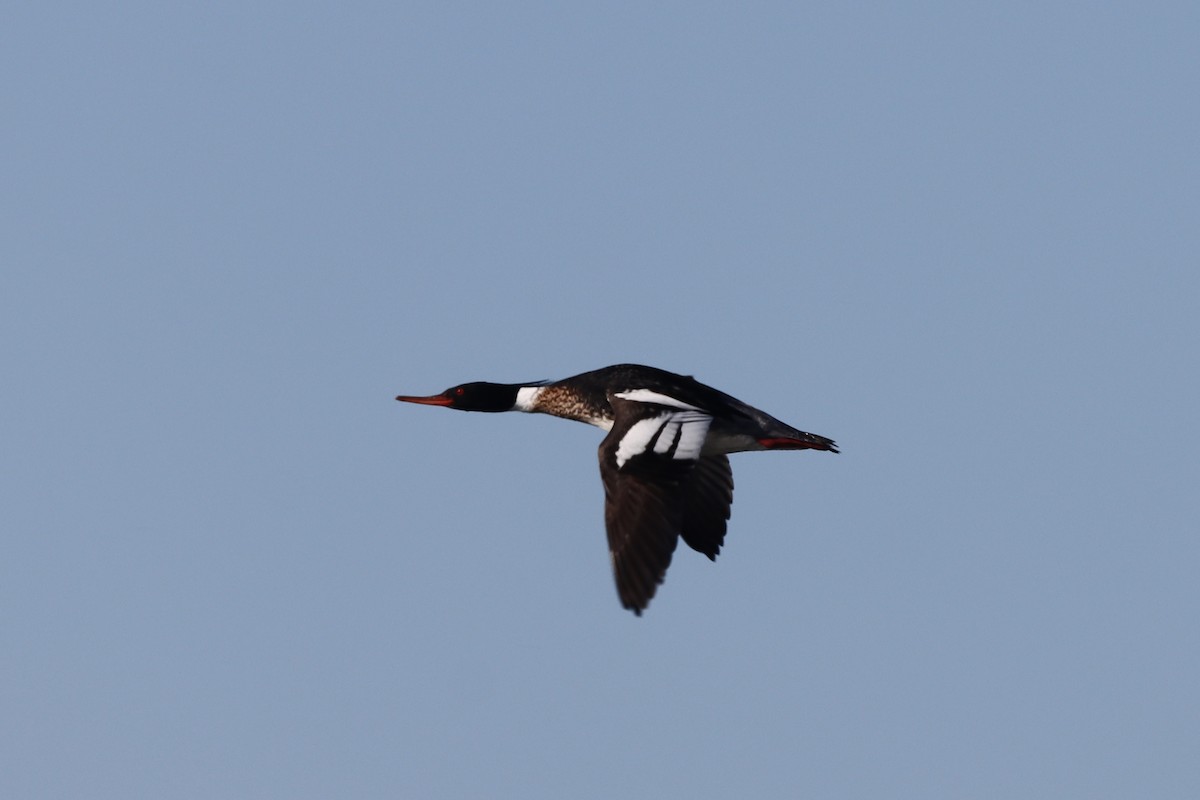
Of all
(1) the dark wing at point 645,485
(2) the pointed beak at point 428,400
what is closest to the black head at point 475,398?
(2) the pointed beak at point 428,400

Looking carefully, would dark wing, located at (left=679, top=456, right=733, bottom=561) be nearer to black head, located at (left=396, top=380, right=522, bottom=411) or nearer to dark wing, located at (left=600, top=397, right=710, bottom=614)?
dark wing, located at (left=600, top=397, right=710, bottom=614)

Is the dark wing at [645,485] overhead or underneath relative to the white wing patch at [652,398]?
underneath

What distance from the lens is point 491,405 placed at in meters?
16.3

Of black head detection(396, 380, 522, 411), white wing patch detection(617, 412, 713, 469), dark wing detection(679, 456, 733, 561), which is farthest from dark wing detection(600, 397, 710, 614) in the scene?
black head detection(396, 380, 522, 411)

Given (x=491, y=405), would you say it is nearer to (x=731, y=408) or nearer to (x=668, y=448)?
(x=731, y=408)

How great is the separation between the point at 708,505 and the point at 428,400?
2852 millimetres

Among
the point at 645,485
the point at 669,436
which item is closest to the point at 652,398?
the point at 669,436

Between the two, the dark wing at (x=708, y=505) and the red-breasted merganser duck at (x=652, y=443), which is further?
the dark wing at (x=708, y=505)

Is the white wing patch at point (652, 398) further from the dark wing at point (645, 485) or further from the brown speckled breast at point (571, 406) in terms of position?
the brown speckled breast at point (571, 406)

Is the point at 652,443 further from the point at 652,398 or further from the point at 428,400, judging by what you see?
the point at 428,400

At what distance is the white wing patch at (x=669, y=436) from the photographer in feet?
42.1

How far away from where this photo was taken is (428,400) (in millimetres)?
16344

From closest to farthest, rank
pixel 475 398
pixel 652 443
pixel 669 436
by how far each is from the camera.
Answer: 1. pixel 652 443
2. pixel 669 436
3. pixel 475 398

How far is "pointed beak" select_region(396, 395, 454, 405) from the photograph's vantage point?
16297 mm
